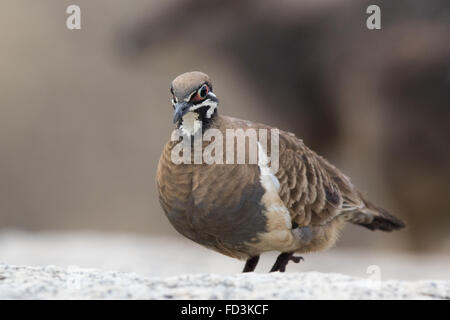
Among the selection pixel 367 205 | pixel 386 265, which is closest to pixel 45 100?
pixel 386 265

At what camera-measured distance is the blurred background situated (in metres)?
9.97

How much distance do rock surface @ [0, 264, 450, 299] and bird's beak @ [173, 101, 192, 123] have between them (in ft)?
3.56

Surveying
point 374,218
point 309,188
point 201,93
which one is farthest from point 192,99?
point 374,218

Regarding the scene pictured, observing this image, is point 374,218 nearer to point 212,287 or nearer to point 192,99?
point 192,99

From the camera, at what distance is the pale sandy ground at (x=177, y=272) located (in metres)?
3.36

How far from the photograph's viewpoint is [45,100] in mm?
13609

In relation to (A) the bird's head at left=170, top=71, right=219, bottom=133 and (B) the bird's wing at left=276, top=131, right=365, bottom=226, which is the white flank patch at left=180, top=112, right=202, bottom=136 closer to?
(A) the bird's head at left=170, top=71, right=219, bottom=133

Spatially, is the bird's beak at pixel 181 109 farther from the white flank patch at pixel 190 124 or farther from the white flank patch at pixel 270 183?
the white flank patch at pixel 270 183

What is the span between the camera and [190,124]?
4.65 m

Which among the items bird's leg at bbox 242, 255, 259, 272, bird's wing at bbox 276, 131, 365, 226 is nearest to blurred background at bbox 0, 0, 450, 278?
bird's leg at bbox 242, 255, 259, 272

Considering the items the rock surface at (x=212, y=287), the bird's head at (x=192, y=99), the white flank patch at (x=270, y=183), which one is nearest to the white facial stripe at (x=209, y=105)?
the bird's head at (x=192, y=99)

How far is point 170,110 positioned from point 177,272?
518 cm

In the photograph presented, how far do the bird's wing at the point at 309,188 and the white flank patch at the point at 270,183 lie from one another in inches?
2.8
